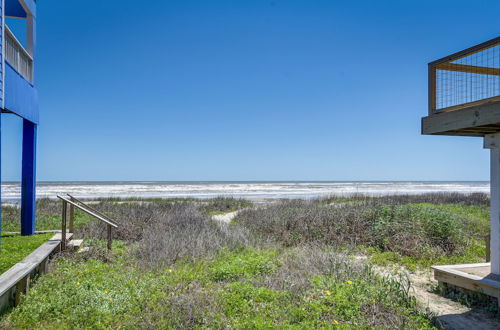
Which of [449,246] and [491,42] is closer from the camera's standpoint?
[491,42]

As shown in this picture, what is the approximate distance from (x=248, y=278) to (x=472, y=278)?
11.7ft

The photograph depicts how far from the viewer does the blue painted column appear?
31.5 ft

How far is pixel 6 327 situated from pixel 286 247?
257 inches

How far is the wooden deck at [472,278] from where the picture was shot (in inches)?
213

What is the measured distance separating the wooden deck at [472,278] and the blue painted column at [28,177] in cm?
966

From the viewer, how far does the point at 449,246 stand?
931 cm

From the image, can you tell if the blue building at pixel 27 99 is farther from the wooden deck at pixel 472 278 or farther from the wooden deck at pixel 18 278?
the wooden deck at pixel 472 278

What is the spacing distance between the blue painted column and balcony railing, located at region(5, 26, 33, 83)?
1.33m

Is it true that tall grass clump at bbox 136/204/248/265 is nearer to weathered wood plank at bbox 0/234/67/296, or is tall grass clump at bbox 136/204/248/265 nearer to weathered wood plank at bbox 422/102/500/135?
weathered wood plank at bbox 0/234/67/296

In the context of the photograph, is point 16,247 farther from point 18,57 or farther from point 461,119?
point 461,119

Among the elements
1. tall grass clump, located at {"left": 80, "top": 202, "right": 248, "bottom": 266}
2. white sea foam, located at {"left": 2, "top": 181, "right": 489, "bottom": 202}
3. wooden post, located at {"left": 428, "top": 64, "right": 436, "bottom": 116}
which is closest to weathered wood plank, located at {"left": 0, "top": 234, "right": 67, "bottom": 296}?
tall grass clump, located at {"left": 80, "top": 202, "right": 248, "bottom": 266}

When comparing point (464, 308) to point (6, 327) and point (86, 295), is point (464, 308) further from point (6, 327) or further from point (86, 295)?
point (6, 327)

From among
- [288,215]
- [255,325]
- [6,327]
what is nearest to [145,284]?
[6,327]

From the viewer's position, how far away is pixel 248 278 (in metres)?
6.23
